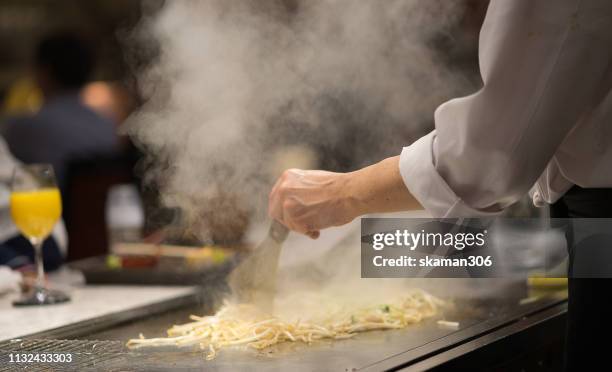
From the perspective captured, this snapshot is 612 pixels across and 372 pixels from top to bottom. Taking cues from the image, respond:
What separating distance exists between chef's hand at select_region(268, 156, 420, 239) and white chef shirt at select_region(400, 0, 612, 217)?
3.2 inches

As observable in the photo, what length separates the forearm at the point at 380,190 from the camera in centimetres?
159

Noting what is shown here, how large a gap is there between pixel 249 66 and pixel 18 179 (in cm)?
81

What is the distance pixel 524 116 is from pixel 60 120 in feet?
14.7

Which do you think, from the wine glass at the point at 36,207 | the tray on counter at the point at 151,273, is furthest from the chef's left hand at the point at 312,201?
the wine glass at the point at 36,207

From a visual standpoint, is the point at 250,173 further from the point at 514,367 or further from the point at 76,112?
the point at 76,112

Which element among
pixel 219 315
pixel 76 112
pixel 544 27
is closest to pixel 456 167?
pixel 544 27

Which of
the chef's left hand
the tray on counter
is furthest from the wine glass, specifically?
the chef's left hand

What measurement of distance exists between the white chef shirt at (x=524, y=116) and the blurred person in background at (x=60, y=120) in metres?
3.98

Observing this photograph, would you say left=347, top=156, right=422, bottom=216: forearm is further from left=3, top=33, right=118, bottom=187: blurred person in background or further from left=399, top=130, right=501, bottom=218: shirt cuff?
left=3, top=33, right=118, bottom=187: blurred person in background

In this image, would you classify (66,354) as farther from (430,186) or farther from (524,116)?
(524,116)

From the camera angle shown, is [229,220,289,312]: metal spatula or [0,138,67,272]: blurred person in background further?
[0,138,67,272]: blurred person in background

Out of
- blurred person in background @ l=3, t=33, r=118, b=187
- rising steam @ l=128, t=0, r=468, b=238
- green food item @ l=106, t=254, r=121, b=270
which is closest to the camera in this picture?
rising steam @ l=128, t=0, r=468, b=238

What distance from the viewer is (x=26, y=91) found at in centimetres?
917

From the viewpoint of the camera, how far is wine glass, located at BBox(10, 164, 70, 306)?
248 cm
